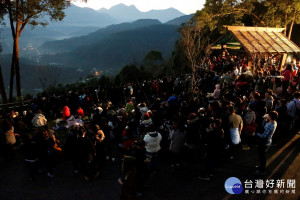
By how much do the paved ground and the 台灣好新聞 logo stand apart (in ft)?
0.32

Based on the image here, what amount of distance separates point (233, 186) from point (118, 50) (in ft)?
518

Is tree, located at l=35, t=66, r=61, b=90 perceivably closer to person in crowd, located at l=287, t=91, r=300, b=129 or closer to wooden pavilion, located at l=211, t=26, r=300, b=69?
wooden pavilion, located at l=211, t=26, r=300, b=69

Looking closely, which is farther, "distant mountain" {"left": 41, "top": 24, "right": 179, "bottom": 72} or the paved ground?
"distant mountain" {"left": 41, "top": 24, "right": 179, "bottom": 72}

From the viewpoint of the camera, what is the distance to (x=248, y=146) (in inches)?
281

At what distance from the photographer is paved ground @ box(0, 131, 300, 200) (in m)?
5.26

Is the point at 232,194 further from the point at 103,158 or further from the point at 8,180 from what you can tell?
the point at 8,180

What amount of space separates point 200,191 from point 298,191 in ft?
7.55

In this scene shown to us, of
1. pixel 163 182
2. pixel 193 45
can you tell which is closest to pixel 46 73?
pixel 193 45

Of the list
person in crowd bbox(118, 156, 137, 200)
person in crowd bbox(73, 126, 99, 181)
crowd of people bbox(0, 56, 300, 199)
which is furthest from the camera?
person in crowd bbox(73, 126, 99, 181)

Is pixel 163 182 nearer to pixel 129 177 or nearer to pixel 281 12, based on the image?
pixel 129 177

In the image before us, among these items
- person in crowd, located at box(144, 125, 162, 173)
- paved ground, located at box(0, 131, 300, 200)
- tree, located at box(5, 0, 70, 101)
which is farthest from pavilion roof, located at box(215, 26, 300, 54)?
tree, located at box(5, 0, 70, 101)

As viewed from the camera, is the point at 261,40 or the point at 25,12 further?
the point at 25,12

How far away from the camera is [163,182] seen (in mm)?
5699

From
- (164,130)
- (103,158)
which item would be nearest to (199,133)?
(164,130)
